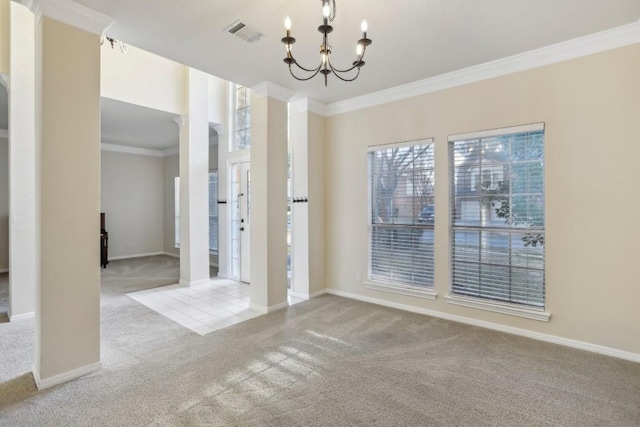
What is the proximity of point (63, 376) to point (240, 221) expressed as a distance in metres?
3.41

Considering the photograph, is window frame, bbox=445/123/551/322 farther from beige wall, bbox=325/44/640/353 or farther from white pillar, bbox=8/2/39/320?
white pillar, bbox=8/2/39/320

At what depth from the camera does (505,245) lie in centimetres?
333

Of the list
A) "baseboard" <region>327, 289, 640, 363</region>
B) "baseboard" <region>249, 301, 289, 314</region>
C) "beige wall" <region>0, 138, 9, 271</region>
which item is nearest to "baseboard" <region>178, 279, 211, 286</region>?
"baseboard" <region>249, 301, 289, 314</region>

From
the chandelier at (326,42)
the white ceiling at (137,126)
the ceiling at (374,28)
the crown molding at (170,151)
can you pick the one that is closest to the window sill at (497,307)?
the ceiling at (374,28)

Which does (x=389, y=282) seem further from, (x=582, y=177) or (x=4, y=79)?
(x=4, y=79)

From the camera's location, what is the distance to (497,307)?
336cm

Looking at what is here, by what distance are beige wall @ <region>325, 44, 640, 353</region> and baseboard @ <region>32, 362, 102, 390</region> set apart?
340cm

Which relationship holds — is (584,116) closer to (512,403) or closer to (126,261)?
(512,403)

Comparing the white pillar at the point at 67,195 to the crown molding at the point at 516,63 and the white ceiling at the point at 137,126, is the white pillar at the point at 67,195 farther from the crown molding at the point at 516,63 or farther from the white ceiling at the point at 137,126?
the crown molding at the point at 516,63

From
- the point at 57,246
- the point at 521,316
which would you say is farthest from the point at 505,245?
the point at 57,246

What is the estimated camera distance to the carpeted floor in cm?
203

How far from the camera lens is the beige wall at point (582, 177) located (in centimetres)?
272

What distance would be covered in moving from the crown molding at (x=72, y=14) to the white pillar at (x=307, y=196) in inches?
97.0

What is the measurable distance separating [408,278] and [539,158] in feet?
6.23
